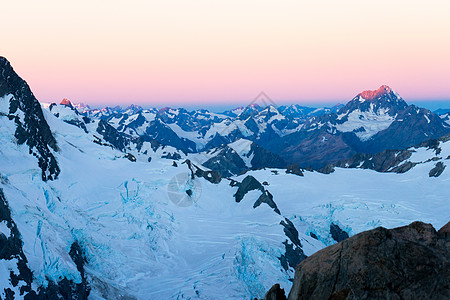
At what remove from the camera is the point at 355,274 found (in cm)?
1226

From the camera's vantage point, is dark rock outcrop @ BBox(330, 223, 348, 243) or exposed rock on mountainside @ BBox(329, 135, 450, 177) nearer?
dark rock outcrop @ BBox(330, 223, 348, 243)

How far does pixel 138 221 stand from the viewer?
56.1 meters

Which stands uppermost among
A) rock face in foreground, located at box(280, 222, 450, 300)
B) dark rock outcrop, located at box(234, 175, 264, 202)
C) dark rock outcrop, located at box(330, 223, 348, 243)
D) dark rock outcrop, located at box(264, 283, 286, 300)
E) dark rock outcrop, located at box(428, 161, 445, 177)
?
rock face in foreground, located at box(280, 222, 450, 300)

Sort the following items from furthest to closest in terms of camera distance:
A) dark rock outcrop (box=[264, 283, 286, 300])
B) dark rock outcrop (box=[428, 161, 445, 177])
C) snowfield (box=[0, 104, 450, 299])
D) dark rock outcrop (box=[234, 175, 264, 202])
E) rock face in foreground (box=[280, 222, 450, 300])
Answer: dark rock outcrop (box=[428, 161, 445, 177])
dark rock outcrop (box=[234, 175, 264, 202])
snowfield (box=[0, 104, 450, 299])
dark rock outcrop (box=[264, 283, 286, 300])
rock face in foreground (box=[280, 222, 450, 300])

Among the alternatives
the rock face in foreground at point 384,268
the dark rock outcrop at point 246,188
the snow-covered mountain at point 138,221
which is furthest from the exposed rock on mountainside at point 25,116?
the rock face in foreground at point 384,268

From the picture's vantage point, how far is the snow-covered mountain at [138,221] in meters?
34.2

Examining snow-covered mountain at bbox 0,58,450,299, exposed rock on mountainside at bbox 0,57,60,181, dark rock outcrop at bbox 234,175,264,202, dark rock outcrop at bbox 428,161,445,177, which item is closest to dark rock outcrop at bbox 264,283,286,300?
snow-covered mountain at bbox 0,58,450,299

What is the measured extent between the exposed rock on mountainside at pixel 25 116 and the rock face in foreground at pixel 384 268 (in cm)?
5108

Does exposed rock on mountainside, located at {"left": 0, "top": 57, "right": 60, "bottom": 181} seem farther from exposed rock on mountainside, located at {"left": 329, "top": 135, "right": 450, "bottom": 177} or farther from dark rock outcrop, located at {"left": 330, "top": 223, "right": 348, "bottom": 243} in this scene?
exposed rock on mountainside, located at {"left": 329, "top": 135, "right": 450, "bottom": 177}

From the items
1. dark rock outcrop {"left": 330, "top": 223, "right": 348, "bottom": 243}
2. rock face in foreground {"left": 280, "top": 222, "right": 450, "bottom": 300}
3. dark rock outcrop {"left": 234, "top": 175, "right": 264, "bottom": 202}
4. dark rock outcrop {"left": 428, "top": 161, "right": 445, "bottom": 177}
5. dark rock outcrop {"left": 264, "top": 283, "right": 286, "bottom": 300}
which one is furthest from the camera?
dark rock outcrop {"left": 428, "top": 161, "right": 445, "bottom": 177}

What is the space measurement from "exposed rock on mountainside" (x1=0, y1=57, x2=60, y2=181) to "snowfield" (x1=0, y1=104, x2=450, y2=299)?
5.80ft

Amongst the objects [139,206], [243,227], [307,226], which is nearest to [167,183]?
[139,206]

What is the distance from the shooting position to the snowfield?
3891 centimetres

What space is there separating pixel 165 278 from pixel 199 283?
530 cm
